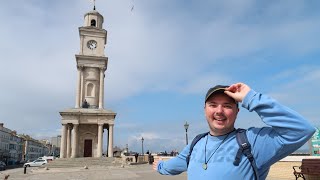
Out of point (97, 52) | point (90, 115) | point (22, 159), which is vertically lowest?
point (22, 159)

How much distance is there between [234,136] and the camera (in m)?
2.74

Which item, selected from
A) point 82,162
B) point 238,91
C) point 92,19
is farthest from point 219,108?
point 92,19

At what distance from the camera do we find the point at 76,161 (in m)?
41.8

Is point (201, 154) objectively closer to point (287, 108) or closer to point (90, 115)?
point (287, 108)

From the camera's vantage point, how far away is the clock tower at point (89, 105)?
46.4m

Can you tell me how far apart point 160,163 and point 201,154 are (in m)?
A: 1.10

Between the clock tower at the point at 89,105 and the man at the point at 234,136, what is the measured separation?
4518 cm

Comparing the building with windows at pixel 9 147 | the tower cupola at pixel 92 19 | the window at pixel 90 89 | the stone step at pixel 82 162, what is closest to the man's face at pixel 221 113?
the stone step at pixel 82 162

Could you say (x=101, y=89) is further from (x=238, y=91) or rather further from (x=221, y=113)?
(x=238, y=91)

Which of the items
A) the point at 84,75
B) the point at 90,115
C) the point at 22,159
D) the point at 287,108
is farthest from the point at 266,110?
the point at 22,159

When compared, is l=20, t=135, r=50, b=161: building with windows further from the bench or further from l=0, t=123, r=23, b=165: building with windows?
the bench

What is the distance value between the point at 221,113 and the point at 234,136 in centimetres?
22

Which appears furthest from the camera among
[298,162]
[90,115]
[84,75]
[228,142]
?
[84,75]

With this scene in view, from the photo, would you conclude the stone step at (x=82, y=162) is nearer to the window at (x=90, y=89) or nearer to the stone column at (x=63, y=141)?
the stone column at (x=63, y=141)
